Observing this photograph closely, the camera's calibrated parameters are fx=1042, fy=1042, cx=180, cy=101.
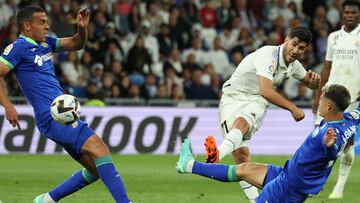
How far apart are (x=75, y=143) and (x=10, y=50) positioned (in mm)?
1105

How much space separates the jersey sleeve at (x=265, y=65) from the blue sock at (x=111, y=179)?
2.14 meters

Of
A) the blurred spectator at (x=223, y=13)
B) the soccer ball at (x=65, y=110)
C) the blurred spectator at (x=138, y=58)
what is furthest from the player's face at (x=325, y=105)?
the blurred spectator at (x=223, y=13)

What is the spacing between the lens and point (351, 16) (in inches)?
509

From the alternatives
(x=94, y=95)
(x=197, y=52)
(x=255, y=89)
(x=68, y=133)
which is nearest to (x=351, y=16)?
(x=255, y=89)

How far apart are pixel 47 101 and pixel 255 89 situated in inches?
102

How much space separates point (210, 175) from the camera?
10281 millimetres

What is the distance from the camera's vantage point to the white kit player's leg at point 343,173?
41.3 feet

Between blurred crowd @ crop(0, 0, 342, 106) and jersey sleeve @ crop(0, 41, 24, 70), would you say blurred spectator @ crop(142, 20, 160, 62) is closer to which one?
blurred crowd @ crop(0, 0, 342, 106)

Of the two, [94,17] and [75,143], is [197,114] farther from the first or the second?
[75,143]

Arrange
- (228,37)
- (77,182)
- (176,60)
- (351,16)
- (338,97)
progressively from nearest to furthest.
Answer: (338,97) < (77,182) < (351,16) < (176,60) < (228,37)

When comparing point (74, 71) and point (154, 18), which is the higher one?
point (154, 18)

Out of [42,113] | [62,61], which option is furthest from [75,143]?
[62,61]

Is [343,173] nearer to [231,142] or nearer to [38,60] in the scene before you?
[231,142]

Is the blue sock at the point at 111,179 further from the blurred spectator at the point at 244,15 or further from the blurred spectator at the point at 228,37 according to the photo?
the blurred spectator at the point at 244,15
